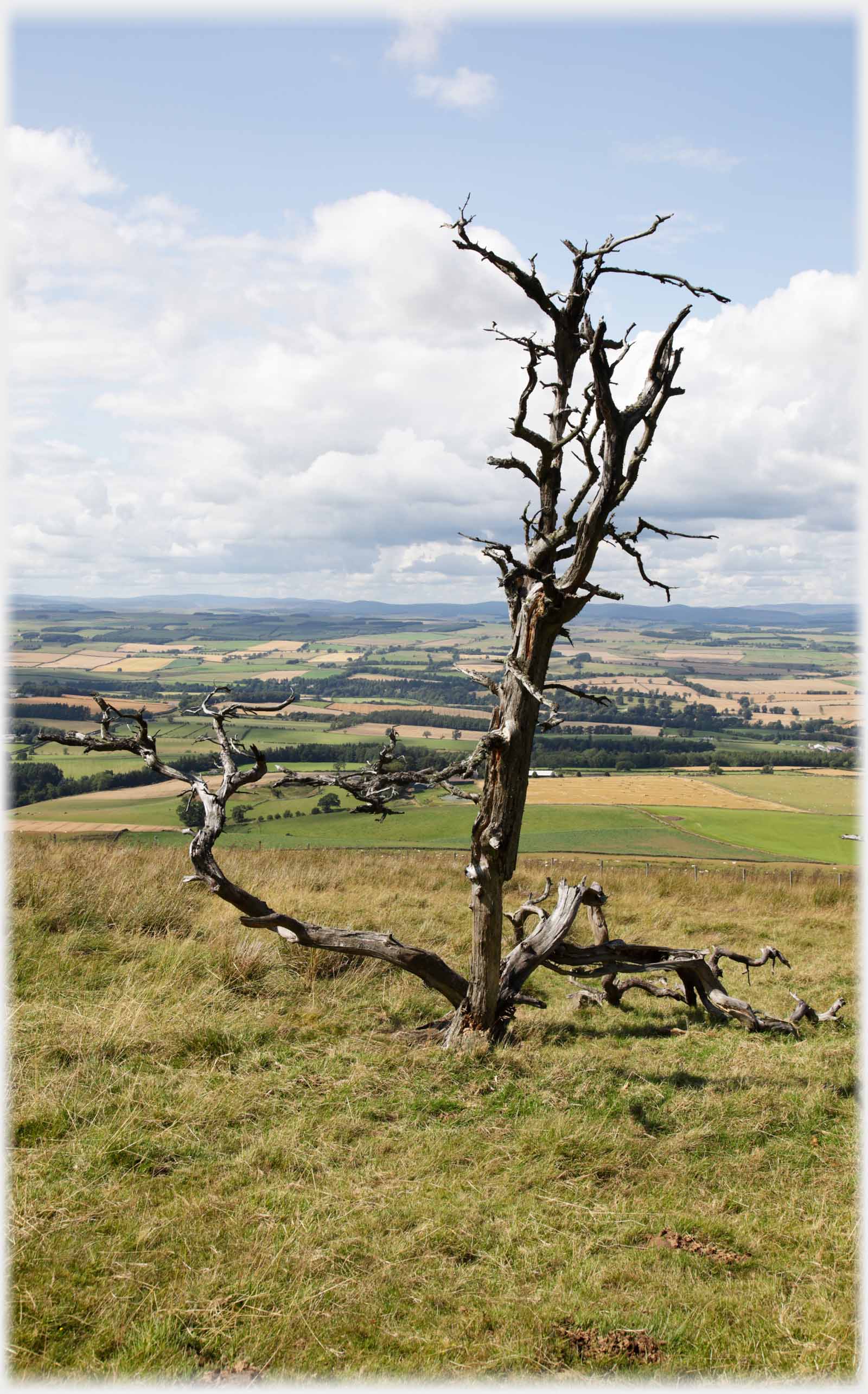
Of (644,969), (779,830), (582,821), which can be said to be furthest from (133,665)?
(644,969)

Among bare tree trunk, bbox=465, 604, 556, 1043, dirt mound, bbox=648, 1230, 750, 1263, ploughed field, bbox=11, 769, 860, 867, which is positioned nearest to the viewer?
dirt mound, bbox=648, 1230, 750, 1263

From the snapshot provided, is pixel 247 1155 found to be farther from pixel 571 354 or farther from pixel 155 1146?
pixel 571 354

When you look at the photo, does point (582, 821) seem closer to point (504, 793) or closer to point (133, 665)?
point (504, 793)

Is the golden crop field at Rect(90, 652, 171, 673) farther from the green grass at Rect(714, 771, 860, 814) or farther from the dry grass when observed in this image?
the green grass at Rect(714, 771, 860, 814)

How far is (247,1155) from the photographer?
5.80 metres

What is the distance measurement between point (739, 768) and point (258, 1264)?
56317 mm

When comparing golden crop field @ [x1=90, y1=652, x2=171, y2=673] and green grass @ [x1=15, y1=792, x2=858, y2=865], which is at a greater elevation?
golden crop field @ [x1=90, y1=652, x2=171, y2=673]

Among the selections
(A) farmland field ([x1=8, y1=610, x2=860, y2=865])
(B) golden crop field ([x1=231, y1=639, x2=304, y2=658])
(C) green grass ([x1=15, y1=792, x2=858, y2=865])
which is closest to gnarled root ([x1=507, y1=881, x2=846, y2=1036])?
(A) farmland field ([x1=8, y1=610, x2=860, y2=865])

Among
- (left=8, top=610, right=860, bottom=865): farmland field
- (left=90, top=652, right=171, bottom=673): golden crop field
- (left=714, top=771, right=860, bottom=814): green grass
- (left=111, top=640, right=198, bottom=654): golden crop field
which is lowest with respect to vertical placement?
(left=714, top=771, right=860, bottom=814): green grass

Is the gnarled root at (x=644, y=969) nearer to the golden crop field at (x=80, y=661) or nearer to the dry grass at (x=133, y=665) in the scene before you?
the dry grass at (x=133, y=665)

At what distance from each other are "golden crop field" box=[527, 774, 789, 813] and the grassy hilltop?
98.3ft

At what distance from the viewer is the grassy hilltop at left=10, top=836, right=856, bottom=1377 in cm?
425

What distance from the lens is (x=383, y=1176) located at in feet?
18.7

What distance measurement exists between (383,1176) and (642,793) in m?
39.9
